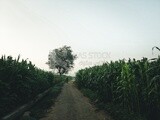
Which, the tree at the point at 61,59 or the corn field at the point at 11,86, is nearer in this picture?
the corn field at the point at 11,86

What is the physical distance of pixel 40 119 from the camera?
31.7 feet

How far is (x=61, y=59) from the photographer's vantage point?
9662 centimetres

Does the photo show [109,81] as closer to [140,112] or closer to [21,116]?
[140,112]

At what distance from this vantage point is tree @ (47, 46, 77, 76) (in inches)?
3728

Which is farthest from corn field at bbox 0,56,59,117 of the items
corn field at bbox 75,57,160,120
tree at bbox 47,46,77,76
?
tree at bbox 47,46,77,76

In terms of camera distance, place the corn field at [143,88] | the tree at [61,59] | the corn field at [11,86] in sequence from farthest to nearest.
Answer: the tree at [61,59] → the corn field at [11,86] → the corn field at [143,88]

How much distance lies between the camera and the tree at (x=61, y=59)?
94.7m

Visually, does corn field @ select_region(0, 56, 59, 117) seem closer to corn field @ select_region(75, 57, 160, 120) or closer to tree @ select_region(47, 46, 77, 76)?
corn field @ select_region(75, 57, 160, 120)

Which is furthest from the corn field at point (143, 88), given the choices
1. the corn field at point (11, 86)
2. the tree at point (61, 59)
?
the tree at point (61, 59)

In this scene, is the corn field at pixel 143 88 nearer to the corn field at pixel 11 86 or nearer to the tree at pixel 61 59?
the corn field at pixel 11 86

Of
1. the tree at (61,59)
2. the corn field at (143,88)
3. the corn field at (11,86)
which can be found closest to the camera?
the corn field at (143,88)

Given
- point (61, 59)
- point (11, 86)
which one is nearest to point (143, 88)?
point (11, 86)

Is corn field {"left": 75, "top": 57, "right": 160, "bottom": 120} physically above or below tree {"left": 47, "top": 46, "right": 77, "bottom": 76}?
below

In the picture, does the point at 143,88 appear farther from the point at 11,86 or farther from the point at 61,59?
the point at 61,59
